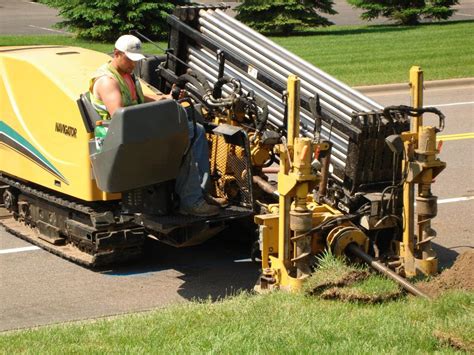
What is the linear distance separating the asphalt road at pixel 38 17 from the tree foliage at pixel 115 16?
11.0ft

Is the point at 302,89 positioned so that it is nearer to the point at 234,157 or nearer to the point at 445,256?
the point at 234,157

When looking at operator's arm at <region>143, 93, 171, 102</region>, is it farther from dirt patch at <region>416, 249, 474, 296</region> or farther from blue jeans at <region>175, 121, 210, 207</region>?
dirt patch at <region>416, 249, 474, 296</region>

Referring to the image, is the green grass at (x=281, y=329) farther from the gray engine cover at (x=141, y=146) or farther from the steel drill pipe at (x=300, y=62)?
the steel drill pipe at (x=300, y=62)

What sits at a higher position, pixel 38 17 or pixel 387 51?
pixel 387 51

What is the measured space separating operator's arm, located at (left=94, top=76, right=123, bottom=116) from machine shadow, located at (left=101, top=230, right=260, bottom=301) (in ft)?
5.59

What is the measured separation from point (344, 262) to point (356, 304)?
0.87 m

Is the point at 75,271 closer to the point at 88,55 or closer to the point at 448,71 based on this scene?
the point at 88,55

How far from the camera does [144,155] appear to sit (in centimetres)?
820

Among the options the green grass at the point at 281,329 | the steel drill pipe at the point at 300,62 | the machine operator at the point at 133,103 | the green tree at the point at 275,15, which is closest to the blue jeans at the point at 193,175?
the machine operator at the point at 133,103

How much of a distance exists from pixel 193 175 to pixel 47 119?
178 centimetres

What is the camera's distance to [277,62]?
9.17 m

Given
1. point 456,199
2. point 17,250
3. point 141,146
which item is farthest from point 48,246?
point 456,199

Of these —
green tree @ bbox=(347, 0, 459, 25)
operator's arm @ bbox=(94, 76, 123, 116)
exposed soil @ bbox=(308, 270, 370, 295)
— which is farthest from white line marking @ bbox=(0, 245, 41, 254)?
green tree @ bbox=(347, 0, 459, 25)

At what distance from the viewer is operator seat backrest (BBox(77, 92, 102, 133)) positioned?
8.84 meters
